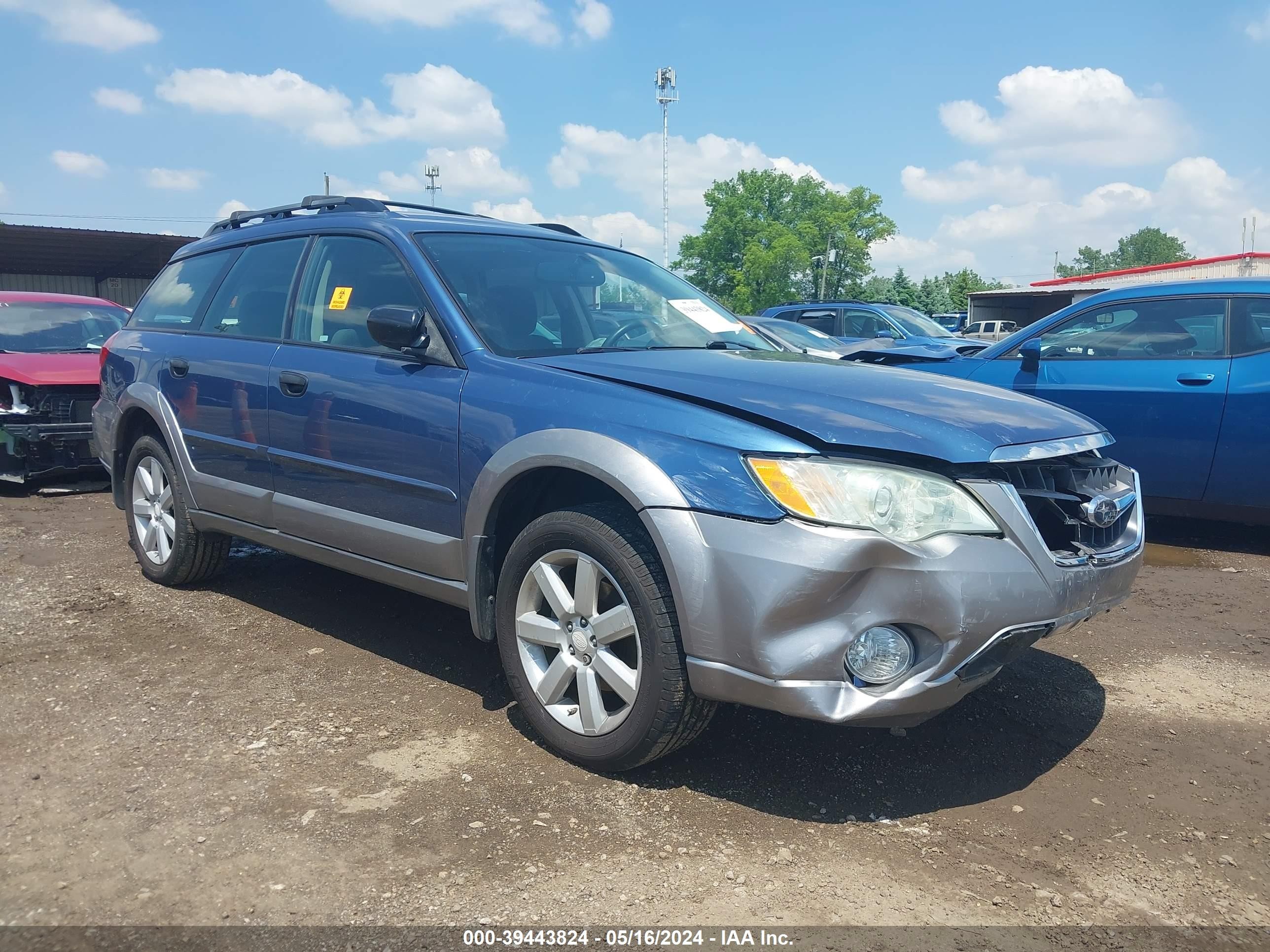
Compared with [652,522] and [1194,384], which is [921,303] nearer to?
[1194,384]

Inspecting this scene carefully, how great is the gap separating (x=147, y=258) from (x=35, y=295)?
21406 millimetres

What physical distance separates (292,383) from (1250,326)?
5393mm

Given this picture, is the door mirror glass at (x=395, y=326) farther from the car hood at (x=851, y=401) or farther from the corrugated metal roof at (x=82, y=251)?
the corrugated metal roof at (x=82, y=251)

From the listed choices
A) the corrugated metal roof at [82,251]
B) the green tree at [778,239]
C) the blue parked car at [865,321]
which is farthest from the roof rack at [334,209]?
the green tree at [778,239]

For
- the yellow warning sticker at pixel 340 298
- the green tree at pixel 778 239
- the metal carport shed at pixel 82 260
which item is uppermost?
the green tree at pixel 778 239

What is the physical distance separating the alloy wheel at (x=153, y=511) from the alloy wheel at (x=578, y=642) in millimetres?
2596

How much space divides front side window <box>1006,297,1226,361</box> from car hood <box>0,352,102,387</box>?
269 inches

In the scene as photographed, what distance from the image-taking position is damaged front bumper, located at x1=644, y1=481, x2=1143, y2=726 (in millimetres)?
2555

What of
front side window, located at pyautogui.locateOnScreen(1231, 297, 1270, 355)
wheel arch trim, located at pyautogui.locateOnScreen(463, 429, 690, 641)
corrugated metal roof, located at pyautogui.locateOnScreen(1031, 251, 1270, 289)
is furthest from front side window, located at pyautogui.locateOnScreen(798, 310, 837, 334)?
corrugated metal roof, located at pyautogui.locateOnScreen(1031, 251, 1270, 289)

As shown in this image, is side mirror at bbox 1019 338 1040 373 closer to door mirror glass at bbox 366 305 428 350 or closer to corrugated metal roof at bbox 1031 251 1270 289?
door mirror glass at bbox 366 305 428 350

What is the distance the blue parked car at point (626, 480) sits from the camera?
2598 mm

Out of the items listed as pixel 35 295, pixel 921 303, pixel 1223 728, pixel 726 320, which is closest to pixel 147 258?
pixel 35 295

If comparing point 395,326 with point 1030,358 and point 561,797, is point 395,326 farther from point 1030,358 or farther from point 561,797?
point 1030,358

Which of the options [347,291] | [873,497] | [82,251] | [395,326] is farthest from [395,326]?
[82,251]
